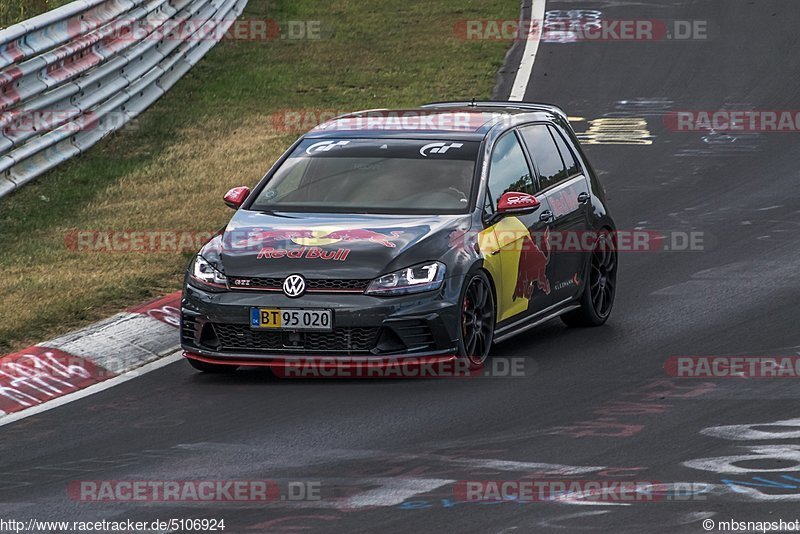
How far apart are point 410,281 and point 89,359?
219cm

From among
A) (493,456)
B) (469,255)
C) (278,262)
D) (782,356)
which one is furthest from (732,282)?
(493,456)

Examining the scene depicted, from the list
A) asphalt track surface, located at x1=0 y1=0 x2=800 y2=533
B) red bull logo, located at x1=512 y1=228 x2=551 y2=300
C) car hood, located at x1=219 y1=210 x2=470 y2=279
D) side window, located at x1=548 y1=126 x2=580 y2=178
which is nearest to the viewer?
asphalt track surface, located at x1=0 y1=0 x2=800 y2=533

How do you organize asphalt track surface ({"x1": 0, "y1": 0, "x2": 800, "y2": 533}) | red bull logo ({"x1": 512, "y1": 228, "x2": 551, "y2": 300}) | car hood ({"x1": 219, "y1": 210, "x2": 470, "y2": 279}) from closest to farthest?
asphalt track surface ({"x1": 0, "y1": 0, "x2": 800, "y2": 533}) → car hood ({"x1": 219, "y1": 210, "x2": 470, "y2": 279}) → red bull logo ({"x1": 512, "y1": 228, "x2": 551, "y2": 300})

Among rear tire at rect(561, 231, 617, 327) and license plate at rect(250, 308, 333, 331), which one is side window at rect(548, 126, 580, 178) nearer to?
rear tire at rect(561, 231, 617, 327)

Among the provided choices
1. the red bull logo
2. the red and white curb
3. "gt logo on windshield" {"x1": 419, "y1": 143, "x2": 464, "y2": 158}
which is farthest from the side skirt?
the red and white curb

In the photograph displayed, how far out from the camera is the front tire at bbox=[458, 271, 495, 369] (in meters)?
10.5

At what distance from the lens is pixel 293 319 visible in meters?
10.2

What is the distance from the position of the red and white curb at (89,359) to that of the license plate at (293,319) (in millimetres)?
1076

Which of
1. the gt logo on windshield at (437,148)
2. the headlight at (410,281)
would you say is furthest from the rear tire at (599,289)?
the headlight at (410,281)

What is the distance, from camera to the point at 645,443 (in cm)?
872

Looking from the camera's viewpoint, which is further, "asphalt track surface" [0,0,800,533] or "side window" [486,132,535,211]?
"side window" [486,132,535,211]

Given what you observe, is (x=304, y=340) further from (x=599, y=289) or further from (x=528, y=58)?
(x=528, y=58)

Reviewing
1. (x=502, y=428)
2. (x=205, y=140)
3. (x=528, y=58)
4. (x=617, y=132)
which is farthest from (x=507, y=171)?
(x=528, y=58)

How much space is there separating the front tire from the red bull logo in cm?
45
